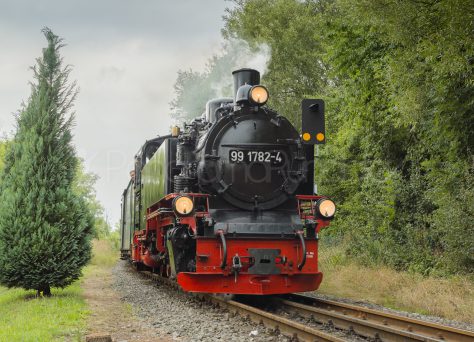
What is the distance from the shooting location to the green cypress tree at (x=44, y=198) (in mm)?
9734

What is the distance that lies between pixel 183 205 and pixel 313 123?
2.80 meters

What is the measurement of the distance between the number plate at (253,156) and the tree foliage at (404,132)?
3.09 meters

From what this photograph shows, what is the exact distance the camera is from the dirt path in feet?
21.7

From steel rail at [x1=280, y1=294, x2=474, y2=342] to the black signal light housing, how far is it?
2.73m

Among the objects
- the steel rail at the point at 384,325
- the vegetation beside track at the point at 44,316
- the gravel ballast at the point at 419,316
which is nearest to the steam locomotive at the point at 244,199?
the steel rail at the point at 384,325

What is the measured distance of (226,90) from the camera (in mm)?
16516

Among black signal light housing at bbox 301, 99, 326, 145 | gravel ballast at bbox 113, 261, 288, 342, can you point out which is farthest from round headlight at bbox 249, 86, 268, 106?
gravel ballast at bbox 113, 261, 288, 342

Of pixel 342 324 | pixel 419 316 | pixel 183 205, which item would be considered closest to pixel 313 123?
pixel 183 205

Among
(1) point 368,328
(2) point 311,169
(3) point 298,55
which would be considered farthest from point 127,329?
(3) point 298,55

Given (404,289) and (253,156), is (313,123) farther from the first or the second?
(404,289)

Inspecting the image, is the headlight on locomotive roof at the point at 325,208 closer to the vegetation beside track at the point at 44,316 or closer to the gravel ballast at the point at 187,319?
the gravel ballast at the point at 187,319

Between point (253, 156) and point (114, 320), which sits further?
point (253, 156)

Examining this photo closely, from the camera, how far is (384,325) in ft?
21.9

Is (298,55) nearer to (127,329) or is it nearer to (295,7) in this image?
(295,7)
